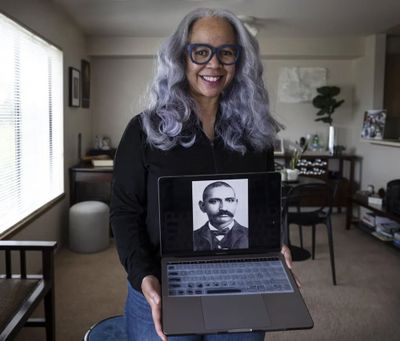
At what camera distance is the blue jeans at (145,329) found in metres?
0.92

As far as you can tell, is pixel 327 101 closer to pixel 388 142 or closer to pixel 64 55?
pixel 388 142

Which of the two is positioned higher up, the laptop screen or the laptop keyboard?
the laptop screen

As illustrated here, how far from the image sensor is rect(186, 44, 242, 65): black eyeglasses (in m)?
0.89

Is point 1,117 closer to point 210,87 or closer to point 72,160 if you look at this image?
point 72,160

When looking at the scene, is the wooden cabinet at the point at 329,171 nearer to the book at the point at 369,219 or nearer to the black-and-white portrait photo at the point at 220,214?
the book at the point at 369,219

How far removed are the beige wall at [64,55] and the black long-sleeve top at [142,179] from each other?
1817mm

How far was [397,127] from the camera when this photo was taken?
4832 millimetres

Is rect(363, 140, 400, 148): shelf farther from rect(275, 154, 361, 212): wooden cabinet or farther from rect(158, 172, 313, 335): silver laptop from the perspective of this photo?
rect(158, 172, 313, 335): silver laptop

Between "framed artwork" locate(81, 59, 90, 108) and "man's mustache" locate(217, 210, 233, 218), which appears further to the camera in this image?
"framed artwork" locate(81, 59, 90, 108)

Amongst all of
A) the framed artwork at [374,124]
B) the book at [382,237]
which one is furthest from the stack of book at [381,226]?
the framed artwork at [374,124]

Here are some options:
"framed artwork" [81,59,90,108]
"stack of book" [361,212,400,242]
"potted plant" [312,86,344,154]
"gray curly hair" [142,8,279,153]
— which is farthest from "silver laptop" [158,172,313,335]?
"potted plant" [312,86,344,154]

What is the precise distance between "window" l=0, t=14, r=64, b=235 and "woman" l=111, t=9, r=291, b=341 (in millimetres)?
1745

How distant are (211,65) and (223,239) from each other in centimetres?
39

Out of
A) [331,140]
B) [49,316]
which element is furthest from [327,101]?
[49,316]
